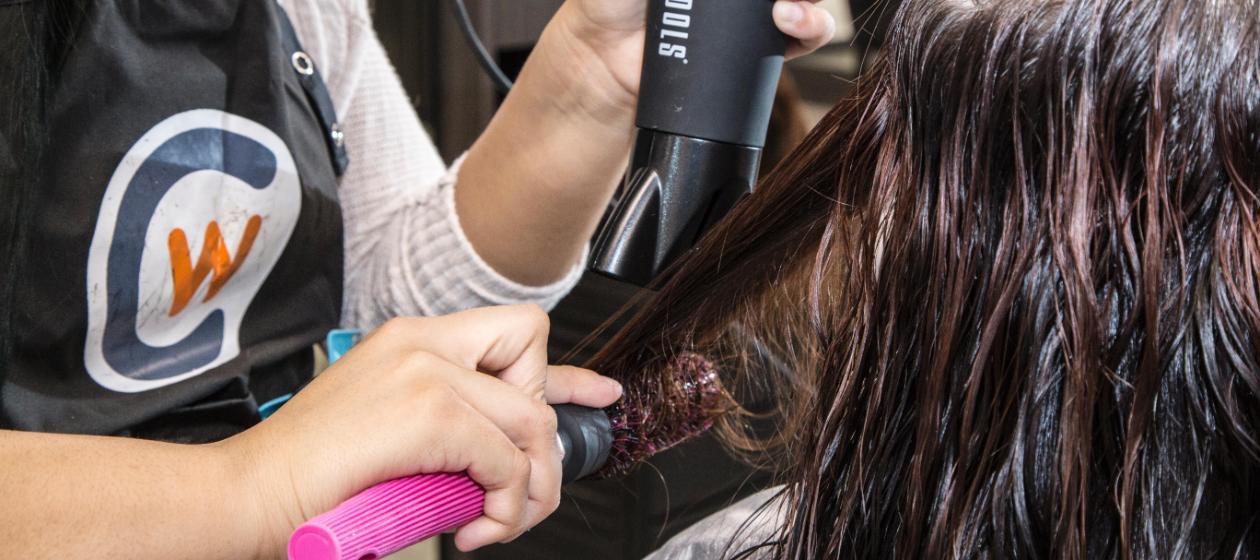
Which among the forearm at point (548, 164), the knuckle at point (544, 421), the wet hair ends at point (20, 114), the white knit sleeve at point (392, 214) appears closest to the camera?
the knuckle at point (544, 421)

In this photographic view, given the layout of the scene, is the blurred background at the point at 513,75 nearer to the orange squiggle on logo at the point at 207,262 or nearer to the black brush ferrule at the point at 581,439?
the black brush ferrule at the point at 581,439

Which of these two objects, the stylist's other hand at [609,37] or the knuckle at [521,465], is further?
the stylist's other hand at [609,37]

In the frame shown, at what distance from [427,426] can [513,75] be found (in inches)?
27.1

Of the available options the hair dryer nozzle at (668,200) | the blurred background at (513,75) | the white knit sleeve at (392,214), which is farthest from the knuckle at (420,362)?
the white knit sleeve at (392,214)

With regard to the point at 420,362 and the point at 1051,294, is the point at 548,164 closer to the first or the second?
the point at 420,362

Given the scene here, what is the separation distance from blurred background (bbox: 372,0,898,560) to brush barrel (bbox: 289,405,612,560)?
0.16 m

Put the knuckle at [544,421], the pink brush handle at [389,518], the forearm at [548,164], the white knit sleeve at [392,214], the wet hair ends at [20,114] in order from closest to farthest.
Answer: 1. the pink brush handle at [389,518]
2. the knuckle at [544,421]
3. the wet hair ends at [20,114]
4. the forearm at [548,164]
5. the white knit sleeve at [392,214]

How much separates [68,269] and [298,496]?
322 mm

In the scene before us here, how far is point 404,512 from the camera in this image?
0.43 meters

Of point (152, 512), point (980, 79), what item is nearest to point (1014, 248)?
point (980, 79)

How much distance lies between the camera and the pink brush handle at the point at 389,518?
38 centimetres

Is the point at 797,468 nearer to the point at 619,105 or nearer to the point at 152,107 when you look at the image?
the point at 619,105

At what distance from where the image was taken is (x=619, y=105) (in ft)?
2.31

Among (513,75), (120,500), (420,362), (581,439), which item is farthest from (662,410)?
(513,75)
